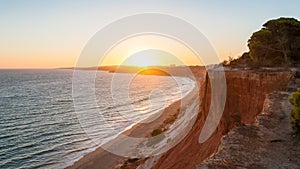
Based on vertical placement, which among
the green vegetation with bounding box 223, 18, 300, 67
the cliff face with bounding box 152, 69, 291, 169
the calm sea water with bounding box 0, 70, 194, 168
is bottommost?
the calm sea water with bounding box 0, 70, 194, 168

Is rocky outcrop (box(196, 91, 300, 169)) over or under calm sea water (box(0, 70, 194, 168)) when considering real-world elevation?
over

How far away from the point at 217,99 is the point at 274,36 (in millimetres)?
9642

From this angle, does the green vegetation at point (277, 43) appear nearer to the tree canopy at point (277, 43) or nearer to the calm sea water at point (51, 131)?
the tree canopy at point (277, 43)

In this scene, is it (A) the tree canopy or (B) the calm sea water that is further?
(B) the calm sea water

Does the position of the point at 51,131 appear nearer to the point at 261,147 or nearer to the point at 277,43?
the point at 277,43

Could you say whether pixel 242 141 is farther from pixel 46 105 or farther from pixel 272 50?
pixel 46 105

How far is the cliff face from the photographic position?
18.1 m

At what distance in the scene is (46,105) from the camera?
205 ft

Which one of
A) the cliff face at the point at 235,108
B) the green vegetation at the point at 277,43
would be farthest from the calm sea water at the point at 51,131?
the green vegetation at the point at 277,43

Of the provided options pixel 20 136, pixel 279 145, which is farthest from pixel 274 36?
pixel 20 136

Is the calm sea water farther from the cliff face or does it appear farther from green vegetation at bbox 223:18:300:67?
green vegetation at bbox 223:18:300:67

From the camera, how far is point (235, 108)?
21109 mm

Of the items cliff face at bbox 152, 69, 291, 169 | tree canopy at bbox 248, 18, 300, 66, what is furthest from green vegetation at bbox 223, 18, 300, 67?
cliff face at bbox 152, 69, 291, 169

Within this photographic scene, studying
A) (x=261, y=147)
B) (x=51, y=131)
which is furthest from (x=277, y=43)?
(x=51, y=131)
